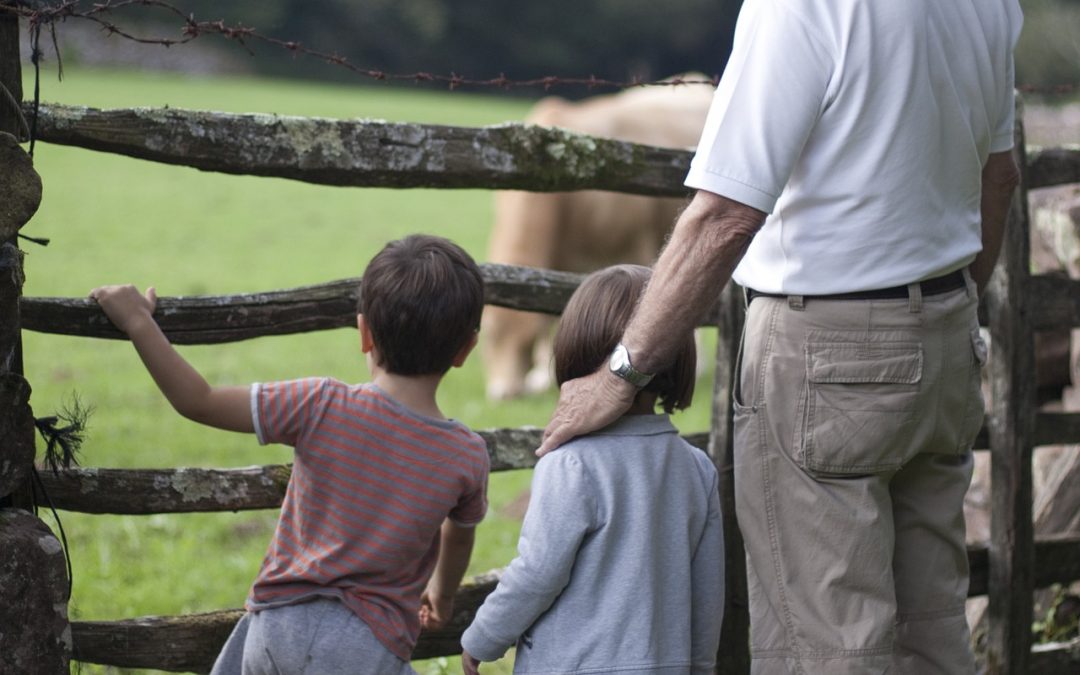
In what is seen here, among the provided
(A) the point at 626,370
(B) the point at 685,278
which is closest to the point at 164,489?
(A) the point at 626,370

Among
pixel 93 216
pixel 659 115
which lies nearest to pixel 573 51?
pixel 93 216

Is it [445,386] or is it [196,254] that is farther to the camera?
[196,254]

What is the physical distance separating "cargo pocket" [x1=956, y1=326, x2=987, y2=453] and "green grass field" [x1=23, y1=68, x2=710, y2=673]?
190cm

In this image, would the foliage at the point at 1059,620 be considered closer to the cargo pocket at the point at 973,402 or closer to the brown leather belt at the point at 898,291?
the cargo pocket at the point at 973,402

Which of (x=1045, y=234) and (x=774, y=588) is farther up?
(x=1045, y=234)

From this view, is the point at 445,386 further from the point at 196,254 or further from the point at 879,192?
the point at 879,192

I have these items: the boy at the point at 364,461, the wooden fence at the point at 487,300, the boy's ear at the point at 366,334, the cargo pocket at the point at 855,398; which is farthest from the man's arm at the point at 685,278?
the wooden fence at the point at 487,300

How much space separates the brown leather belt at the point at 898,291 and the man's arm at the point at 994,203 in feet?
1.27

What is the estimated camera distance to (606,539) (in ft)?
8.07

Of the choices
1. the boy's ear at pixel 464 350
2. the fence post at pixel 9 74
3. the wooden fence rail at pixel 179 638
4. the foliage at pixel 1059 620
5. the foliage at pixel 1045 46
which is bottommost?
the foliage at pixel 1059 620

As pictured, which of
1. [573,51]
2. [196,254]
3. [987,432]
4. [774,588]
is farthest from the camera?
[573,51]

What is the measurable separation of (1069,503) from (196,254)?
11594mm

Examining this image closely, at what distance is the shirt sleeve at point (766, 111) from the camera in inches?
90.9

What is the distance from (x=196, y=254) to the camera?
14422mm
